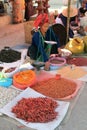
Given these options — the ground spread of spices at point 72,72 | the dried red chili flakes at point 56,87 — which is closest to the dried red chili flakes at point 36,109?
the dried red chili flakes at point 56,87

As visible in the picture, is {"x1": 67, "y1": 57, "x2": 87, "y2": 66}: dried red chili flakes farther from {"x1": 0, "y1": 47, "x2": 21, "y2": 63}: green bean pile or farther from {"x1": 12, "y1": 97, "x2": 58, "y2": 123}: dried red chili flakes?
{"x1": 12, "y1": 97, "x2": 58, "y2": 123}: dried red chili flakes

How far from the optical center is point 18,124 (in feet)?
2.42

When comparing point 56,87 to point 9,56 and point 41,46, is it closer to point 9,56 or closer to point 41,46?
point 41,46

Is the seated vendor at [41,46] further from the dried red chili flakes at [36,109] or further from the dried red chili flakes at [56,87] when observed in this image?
the dried red chili flakes at [36,109]

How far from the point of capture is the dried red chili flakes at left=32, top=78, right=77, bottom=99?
917 mm

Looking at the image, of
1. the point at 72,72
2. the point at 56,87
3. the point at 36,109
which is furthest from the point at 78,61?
the point at 36,109

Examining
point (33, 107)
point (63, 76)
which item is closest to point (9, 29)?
point (63, 76)

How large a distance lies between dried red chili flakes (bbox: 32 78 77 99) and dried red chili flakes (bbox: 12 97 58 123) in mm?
70

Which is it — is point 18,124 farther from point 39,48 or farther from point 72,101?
point 39,48

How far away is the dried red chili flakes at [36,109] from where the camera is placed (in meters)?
0.75

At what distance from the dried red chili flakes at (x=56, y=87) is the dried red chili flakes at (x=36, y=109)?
0.07 meters

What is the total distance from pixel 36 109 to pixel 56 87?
212 millimetres

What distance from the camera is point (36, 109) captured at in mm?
775

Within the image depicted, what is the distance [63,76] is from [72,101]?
0.24m
